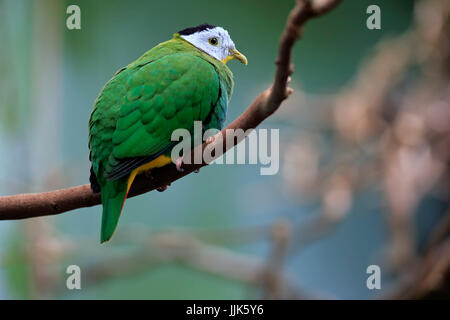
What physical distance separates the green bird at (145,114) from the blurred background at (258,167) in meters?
1.11

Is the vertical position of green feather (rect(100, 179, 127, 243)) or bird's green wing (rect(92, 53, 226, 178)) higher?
bird's green wing (rect(92, 53, 226, 178))

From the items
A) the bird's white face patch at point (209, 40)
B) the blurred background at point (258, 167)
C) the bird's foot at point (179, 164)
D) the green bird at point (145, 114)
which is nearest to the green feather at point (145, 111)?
the green bird at point (145, 114)

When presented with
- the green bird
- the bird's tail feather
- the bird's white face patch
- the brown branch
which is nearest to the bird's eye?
the bird's white face patch

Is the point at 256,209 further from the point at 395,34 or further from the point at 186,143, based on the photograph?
the point at 186,143

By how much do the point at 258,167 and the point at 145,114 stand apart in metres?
1.83

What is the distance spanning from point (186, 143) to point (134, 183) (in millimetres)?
225

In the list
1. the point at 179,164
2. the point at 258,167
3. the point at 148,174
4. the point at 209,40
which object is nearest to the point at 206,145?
the point at 179,164

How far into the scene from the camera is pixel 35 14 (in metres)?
3.44

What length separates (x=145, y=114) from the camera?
6.06ft

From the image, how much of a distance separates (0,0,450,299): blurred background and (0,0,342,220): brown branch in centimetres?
116

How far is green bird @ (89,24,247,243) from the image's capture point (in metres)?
1.75

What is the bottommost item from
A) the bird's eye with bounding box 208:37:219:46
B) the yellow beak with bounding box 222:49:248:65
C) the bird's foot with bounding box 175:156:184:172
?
the bird's foot with bounding box 175:156:184:172

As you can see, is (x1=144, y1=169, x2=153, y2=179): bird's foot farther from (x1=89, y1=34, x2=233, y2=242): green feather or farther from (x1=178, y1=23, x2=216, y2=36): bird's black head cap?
(x1=178, y1=23, x2=216, y2=36): bird's black head cap
